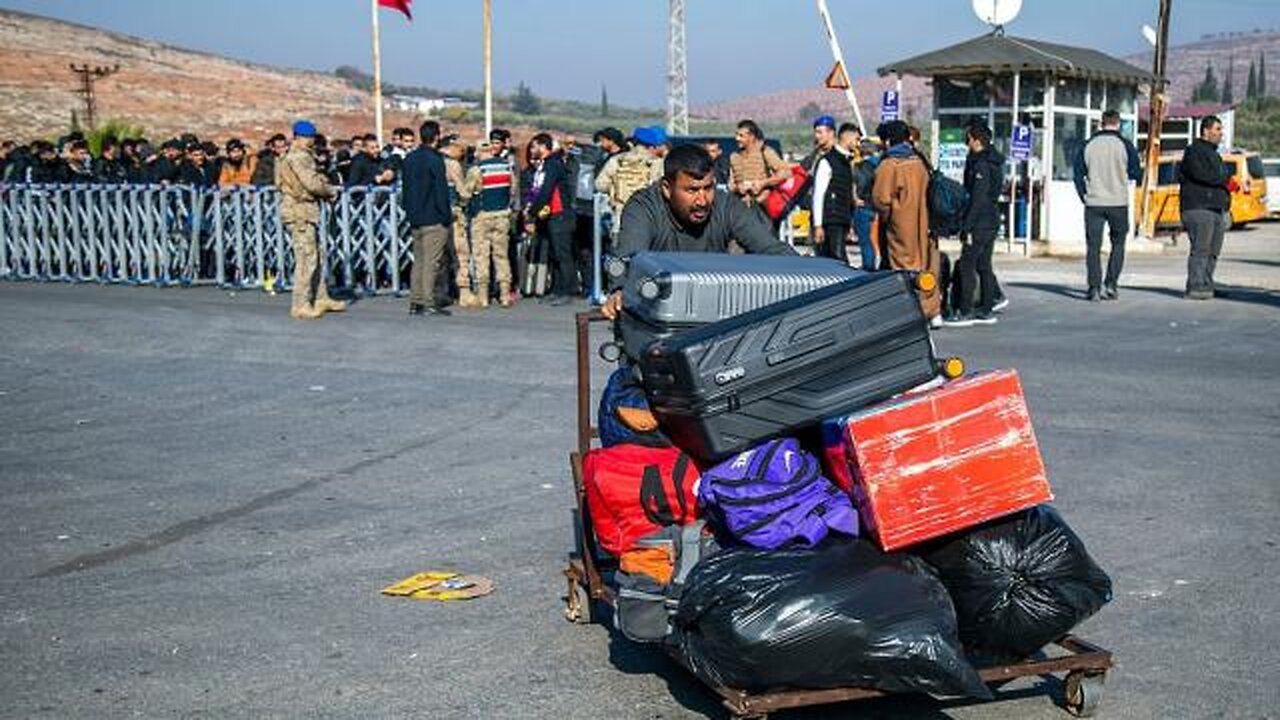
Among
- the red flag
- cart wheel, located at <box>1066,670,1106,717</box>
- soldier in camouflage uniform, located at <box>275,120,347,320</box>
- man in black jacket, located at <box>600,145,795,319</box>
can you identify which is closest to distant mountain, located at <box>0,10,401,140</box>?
the red flag

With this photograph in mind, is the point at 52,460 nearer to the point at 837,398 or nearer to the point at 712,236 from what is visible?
the point at 712,236

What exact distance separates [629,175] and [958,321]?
3.61 meters

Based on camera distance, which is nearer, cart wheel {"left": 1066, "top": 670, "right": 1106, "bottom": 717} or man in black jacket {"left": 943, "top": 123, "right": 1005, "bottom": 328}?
cart wheel {"left": 1066, "top": 670, "right": 1106, "bottom": 717}

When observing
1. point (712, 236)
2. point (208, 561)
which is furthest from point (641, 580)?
point (208, 561)

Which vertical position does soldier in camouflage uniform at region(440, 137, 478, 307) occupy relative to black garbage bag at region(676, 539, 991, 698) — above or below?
above

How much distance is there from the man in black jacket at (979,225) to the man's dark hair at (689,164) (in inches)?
363

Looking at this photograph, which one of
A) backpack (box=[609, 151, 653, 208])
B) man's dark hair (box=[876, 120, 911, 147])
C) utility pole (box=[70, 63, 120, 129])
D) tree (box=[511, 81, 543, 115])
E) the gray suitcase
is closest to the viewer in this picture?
the gray suitcase

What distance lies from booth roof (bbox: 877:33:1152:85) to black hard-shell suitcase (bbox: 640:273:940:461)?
64.8ft

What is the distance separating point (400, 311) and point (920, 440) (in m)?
13.1

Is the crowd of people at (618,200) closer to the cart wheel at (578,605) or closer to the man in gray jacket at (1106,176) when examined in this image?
the man in gray jacket at (1106,176)

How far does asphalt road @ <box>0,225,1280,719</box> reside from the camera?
5469mm

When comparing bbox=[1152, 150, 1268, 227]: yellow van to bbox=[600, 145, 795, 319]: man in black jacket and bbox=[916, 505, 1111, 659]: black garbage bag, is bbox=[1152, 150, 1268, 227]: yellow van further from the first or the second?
bbox=[916, 505, 1111, 659]: black garbage bag

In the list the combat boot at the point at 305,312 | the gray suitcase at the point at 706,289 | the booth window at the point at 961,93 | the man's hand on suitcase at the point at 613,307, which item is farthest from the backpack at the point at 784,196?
the gray suitcase at the point at 706,289

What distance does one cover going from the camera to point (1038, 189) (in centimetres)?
2514
